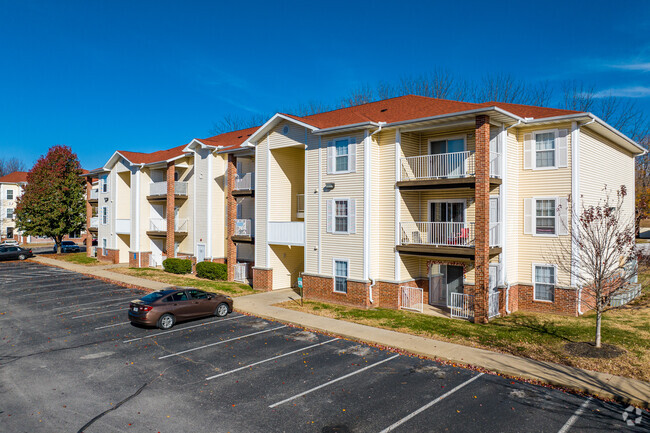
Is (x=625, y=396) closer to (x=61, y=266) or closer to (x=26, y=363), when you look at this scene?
(x=26, y=363)

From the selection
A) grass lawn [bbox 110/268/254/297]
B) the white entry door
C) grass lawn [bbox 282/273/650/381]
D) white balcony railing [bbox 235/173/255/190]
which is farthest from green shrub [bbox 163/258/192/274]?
grass lawn [bbox 282/273/650/381]

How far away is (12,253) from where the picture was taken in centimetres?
4212

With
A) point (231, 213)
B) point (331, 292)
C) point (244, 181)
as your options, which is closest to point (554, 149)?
point (331, 292)

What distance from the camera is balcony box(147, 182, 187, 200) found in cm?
3388

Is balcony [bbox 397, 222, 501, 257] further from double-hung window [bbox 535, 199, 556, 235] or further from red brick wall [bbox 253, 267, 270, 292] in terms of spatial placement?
red brick wall [bbox 253, 267, 270, 292]

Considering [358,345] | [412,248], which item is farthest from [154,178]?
[358,345]

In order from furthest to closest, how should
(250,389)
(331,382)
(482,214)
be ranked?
(482,214) → (331,382) → (250,389)

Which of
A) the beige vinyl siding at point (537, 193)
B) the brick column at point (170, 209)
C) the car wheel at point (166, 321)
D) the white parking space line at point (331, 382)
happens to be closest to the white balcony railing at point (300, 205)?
the car wheel at point (166, 321)

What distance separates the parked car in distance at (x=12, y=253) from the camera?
41.7 meters

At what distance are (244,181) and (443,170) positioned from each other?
13037mm

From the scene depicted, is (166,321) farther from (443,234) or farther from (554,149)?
(554,149)

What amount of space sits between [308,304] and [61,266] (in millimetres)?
27256

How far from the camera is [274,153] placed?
1011 inches

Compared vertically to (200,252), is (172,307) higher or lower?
lower
